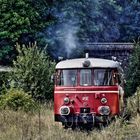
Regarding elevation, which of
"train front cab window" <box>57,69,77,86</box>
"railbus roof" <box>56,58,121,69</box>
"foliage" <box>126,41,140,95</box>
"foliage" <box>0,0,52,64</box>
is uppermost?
"foliage" <box>0,0,52,64</box>

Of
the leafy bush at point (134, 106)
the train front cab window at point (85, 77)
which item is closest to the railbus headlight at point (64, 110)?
the train front cab window at point (85, 77)

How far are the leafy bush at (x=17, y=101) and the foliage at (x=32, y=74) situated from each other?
8.99 feet

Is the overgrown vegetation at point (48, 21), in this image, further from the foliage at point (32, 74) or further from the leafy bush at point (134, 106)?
the leafy bush at point (134, 106)

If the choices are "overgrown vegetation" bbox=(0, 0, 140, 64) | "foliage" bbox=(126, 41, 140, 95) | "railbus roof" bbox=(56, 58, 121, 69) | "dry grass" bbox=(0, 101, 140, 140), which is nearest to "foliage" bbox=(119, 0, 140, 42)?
"overgrown vegetation" bbox=(0, 0, 140, 64)

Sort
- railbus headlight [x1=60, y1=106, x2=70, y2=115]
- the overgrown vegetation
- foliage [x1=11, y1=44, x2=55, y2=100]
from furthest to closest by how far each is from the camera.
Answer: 1. the overgrown vegetation
2. foliage [x1=11, y1=44, x2=55, y2=100]
3. railbus headlight [x1=60, y1=106, x2=70, y2=115]

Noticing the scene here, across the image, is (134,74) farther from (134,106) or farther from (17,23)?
(134,106)

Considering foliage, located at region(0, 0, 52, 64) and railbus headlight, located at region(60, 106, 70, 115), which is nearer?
railbus headlight, located at region(60, 106, 70, 115)

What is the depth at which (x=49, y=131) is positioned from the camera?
1440 centimetres

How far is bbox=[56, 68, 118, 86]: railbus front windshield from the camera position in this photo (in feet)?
54.0

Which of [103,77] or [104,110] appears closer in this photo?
[104,110]

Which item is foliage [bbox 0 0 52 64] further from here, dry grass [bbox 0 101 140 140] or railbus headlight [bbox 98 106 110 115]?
railbus headlight [bbox 98 106 110 115]

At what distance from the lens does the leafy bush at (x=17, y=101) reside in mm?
19094

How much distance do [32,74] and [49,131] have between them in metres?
8.85

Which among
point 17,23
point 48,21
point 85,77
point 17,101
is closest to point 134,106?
point 85,77
